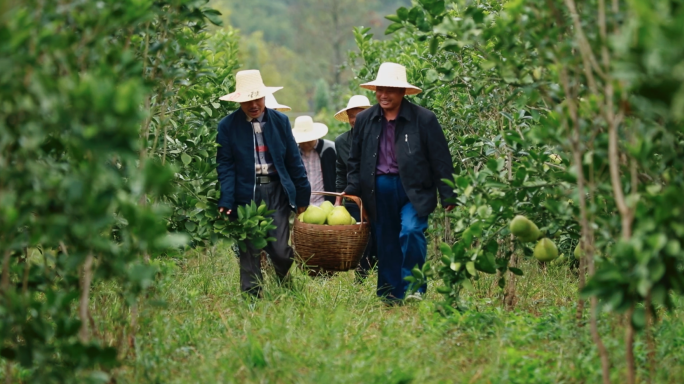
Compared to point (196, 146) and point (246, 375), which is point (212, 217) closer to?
→ point (196, 146)

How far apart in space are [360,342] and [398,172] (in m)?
2.11

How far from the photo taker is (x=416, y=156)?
6.67m

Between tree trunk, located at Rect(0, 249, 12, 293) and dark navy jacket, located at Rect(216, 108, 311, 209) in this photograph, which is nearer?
tree trunk, located at Rect(0, 249, 12, 293)

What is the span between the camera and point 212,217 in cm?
657

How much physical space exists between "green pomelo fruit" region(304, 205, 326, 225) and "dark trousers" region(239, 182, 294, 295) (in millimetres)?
246

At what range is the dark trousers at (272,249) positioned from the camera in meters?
6.92

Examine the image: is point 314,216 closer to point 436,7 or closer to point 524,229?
point 524,229

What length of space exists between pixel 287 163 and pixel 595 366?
134 inches

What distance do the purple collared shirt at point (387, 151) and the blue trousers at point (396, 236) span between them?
0.06 m

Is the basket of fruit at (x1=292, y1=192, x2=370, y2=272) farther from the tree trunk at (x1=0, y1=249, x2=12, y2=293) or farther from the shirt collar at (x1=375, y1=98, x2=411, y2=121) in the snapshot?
the tree trunk at (x1=0, y1=249, x2=12, y2=293)

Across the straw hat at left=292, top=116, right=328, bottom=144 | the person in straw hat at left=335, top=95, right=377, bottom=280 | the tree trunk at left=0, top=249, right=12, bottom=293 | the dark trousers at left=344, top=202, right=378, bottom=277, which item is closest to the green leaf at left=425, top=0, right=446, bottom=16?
the tree trunk at left=0, top=249, right=12, bottom=293

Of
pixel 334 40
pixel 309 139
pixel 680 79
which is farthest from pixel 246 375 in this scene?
pixel 334 40

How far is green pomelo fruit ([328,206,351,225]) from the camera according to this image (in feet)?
23.6

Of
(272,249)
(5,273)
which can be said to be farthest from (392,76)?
(5,273)
